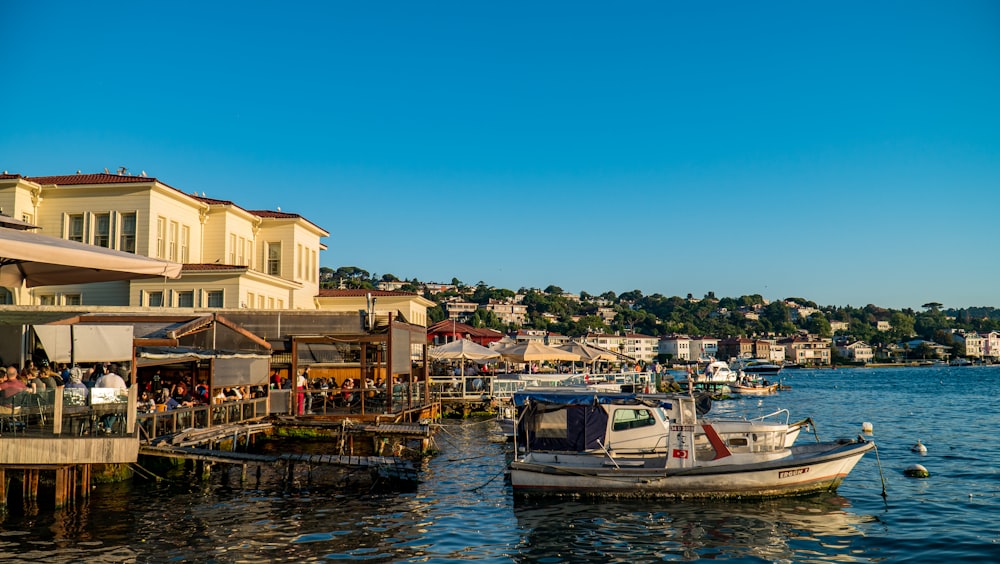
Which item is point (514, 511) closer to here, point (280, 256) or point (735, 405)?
point (280, 256)

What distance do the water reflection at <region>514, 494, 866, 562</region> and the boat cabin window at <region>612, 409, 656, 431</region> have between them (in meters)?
2.17

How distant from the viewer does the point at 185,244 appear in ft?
128

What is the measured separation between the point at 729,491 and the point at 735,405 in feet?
143

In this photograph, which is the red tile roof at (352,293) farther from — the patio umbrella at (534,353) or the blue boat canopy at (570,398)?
the blue boat canopy at (570,398)

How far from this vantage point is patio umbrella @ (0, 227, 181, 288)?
1107cm

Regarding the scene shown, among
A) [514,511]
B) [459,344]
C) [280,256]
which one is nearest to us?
[514,511]

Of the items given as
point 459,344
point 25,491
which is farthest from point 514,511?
point 459,344

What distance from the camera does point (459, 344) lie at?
4228 centimetres

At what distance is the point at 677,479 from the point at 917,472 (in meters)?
10.4

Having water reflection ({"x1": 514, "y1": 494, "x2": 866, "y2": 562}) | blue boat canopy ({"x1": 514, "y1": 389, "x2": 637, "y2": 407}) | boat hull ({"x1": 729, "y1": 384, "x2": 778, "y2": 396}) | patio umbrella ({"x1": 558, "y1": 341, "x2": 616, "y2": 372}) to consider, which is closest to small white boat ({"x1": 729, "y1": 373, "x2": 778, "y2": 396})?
boat hull ({"x1": 729, "y1": 384, "x2": 778, "y2": 396})

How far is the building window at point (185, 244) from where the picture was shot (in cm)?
3869

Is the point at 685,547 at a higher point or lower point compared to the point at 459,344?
lower

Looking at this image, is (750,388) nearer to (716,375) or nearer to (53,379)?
(716,375)

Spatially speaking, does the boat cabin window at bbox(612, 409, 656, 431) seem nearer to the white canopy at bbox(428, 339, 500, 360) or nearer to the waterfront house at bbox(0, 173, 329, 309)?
the white canopy at bbox(428, 339, 500, 360)
